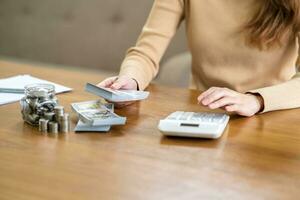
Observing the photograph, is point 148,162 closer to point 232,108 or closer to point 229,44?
point 232,108

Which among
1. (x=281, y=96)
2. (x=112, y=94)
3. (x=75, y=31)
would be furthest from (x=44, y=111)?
(x=75, y=31)

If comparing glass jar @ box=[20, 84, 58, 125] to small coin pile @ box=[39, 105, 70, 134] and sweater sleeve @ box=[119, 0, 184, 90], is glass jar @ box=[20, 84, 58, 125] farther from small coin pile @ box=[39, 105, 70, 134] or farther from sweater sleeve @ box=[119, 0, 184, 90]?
sweater sleeve @ box=[119, 0, 184, 90]

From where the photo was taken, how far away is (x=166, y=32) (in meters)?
1.37

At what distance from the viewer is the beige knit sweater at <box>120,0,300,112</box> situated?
1.29m

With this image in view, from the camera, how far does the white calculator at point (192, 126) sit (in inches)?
33.8

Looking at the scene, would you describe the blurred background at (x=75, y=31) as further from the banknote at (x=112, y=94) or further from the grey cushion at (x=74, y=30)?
the banknote at (x=112, y=94)

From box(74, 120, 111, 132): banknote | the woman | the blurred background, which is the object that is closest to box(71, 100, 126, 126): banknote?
box(74, 120, 111, 132): banknote

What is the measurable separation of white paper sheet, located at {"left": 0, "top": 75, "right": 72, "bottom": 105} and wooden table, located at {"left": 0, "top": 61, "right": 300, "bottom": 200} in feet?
0.25

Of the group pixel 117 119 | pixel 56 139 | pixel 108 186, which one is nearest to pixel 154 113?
pixel 117 119

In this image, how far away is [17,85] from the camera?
122 cm

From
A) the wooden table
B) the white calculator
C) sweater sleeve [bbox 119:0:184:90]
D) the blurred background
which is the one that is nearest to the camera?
the wooden table

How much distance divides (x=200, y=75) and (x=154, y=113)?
43 cm

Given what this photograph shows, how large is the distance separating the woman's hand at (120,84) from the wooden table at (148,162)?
9 cm

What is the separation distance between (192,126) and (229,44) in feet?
1.65
